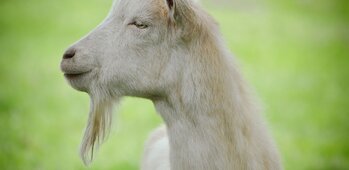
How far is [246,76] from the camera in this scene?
455 cm

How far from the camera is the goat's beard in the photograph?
4.49m

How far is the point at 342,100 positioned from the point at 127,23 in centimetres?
668

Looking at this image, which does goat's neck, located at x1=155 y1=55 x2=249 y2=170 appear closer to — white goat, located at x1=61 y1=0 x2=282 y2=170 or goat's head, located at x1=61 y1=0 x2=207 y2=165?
white goat, located at x1=61 y1=0 x2=282 y2=170

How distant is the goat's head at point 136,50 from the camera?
4.21 m

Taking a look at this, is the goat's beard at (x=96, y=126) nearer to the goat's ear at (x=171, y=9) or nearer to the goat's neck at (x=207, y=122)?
the goat's neck at (x=207, y=122)

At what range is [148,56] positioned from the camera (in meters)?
4.25

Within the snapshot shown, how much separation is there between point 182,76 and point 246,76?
51cm

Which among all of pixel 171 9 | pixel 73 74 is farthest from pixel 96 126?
pixel 171 9

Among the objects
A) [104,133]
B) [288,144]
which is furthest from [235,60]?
[288,144]

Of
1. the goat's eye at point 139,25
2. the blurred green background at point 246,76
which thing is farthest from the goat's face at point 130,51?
the blurred green background at point 246,76

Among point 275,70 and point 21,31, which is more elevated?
point 21,31

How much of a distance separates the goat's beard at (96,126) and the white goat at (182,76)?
0.17 meters

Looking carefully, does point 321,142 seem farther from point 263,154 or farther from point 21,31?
point 21,31

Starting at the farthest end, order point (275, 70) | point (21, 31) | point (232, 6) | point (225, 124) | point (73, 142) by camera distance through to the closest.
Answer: point (232, 6) < point (21, 31) < point (275, 70) < point (73, 142) < point (225, 124)
